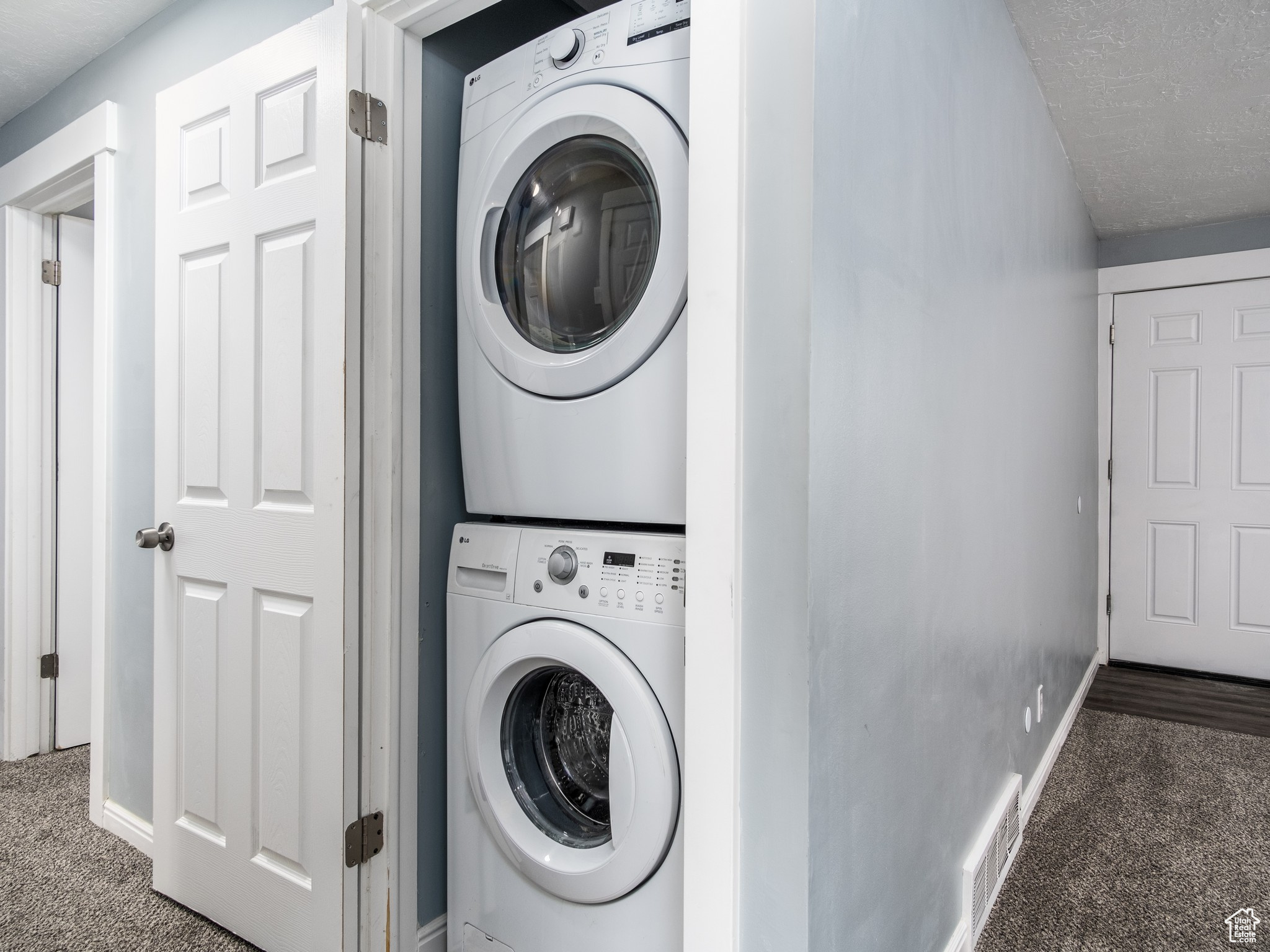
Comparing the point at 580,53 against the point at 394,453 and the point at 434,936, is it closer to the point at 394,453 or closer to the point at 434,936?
the point at 394,453

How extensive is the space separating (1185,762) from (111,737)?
3.44 m

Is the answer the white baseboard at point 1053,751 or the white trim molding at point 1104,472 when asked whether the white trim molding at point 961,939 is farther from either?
the white trim molding at point 1104,472

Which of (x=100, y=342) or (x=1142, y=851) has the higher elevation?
(x=100, y=342)

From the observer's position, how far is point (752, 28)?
3.08ft

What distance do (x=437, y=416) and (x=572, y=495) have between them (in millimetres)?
424

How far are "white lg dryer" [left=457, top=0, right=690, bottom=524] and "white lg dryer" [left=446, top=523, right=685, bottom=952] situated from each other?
3.9 inches

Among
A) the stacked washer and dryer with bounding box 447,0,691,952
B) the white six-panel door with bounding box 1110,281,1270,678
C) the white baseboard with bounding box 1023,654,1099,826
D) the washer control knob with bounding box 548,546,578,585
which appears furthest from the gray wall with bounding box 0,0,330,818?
the white six-panel door with bounding box 1110,281,1270,678

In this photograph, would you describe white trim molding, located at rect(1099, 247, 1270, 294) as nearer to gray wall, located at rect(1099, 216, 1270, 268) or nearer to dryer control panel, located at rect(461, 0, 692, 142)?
gray wall, located at rect(1099, 216, 1270, 268)

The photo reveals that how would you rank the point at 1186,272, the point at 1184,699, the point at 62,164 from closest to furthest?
the point at 62,164 → the point at 1184,699 → the point at 1186,272

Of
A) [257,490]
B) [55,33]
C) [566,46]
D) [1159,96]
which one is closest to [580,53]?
[566,46]

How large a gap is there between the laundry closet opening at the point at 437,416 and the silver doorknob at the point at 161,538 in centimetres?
65

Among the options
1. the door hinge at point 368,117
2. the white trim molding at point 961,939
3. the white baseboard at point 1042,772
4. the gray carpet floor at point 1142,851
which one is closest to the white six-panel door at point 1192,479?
the white baseboard at point 1042,772

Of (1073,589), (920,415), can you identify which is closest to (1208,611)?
(1073,589)

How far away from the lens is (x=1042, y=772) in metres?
2.31
